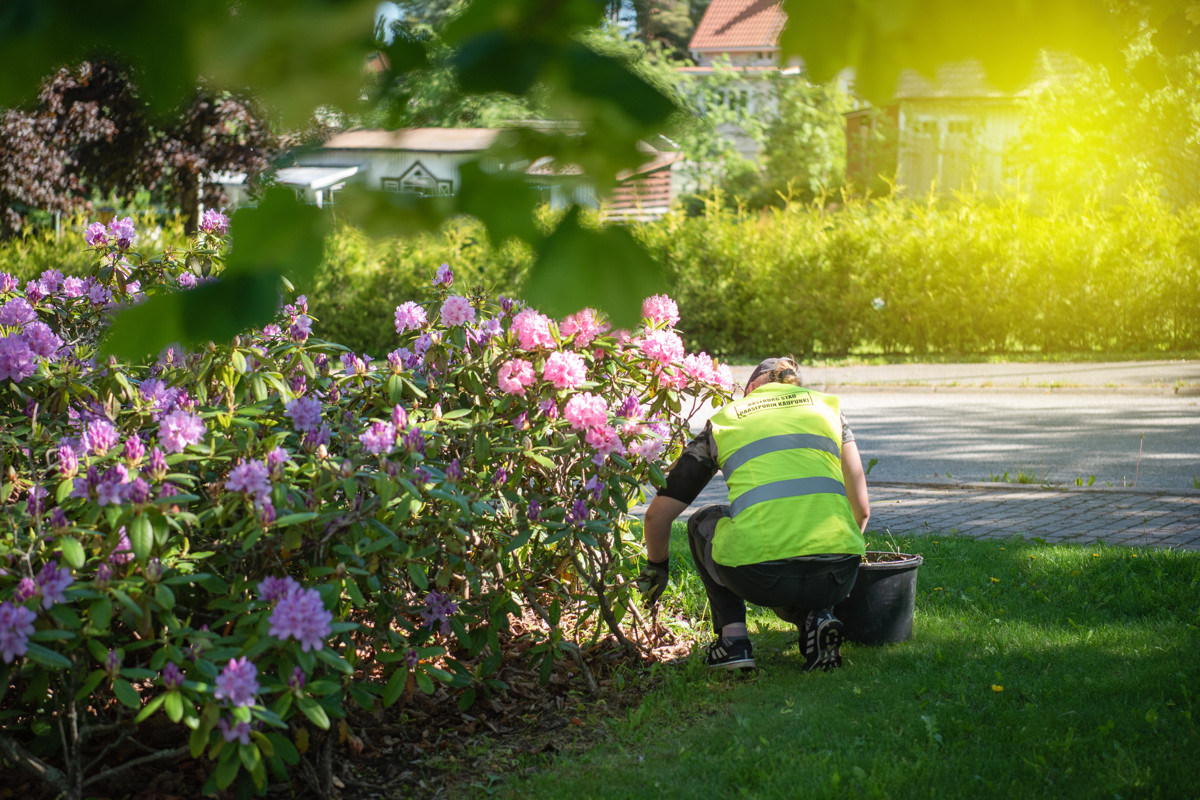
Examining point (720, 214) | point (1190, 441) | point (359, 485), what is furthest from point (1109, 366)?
point (359, 485)

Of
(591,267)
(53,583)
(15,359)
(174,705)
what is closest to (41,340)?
(15,359)

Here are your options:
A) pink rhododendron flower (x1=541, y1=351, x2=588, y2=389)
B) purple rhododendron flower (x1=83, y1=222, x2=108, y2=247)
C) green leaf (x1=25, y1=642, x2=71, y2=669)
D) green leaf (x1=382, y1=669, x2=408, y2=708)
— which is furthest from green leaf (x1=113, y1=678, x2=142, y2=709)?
purple rhododendron flower (x1=83, y1=222, x2=108, y2=247)

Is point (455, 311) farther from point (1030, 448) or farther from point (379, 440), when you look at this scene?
point (1030, 448)

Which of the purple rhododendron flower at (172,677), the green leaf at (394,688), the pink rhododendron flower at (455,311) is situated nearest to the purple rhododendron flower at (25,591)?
Result: the purple rhododendron flower at (172,677)

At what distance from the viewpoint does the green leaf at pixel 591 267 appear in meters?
1.01

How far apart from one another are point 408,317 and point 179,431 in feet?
3.66

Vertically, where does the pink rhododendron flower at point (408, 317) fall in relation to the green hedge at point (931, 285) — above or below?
above

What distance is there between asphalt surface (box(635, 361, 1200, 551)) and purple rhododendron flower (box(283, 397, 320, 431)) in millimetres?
3815

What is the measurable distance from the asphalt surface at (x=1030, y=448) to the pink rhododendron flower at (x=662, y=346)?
8.43 ft

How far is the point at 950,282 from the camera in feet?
52.0

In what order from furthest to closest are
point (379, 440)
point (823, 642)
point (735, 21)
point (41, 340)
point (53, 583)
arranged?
1. point (823, 642)
2. point (41, 340)
3. point (379, 440)
4. point (53, 583)
5. point (735, 21)

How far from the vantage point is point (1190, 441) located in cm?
963

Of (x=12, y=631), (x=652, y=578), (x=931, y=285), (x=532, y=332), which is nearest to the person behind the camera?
(x=12, y=631)

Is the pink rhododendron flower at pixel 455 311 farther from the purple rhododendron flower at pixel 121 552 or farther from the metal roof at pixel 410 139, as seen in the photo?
the metal roof at pixel 410 139
